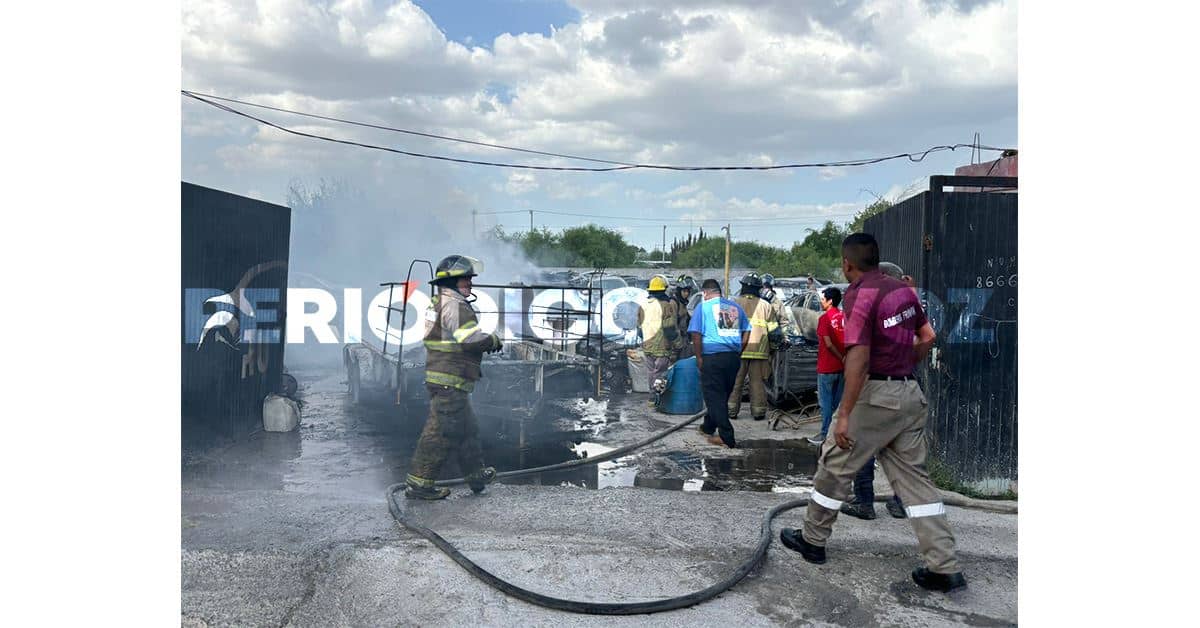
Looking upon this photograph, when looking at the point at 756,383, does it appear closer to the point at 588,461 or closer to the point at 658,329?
the point at 658,329

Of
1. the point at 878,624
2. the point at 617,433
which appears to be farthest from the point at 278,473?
the point at 878,624

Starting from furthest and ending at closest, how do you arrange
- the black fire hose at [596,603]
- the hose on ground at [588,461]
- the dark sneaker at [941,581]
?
the hose on ground at [588,461] → the dark sneaker at [941,581] → the black fire hose at [596,603]

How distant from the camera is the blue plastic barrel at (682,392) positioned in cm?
1027

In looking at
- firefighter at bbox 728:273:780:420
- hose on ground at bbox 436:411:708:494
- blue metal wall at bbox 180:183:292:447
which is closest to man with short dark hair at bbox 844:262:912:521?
hose on ground at bbox 436:411:708:494

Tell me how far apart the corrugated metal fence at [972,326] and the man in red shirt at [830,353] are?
2.45 ft

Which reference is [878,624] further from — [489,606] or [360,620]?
[360,620]

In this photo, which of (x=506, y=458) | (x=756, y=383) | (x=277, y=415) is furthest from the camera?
(x=756, y=383)

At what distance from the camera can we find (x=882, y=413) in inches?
172

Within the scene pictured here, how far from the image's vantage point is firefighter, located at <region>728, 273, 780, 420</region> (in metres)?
9.48

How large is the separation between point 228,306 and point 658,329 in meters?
5.73

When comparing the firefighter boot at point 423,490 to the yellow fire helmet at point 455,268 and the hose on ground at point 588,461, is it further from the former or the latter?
the yellow fire helmet at point 455,268

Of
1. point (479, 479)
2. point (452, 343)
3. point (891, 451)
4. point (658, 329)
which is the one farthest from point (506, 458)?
point (891, 451)

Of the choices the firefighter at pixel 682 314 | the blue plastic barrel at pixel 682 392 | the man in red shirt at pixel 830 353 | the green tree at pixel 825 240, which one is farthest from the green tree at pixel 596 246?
the man in red shirt at pixel 830 353

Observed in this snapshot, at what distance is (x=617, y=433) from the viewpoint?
9.17 meters
